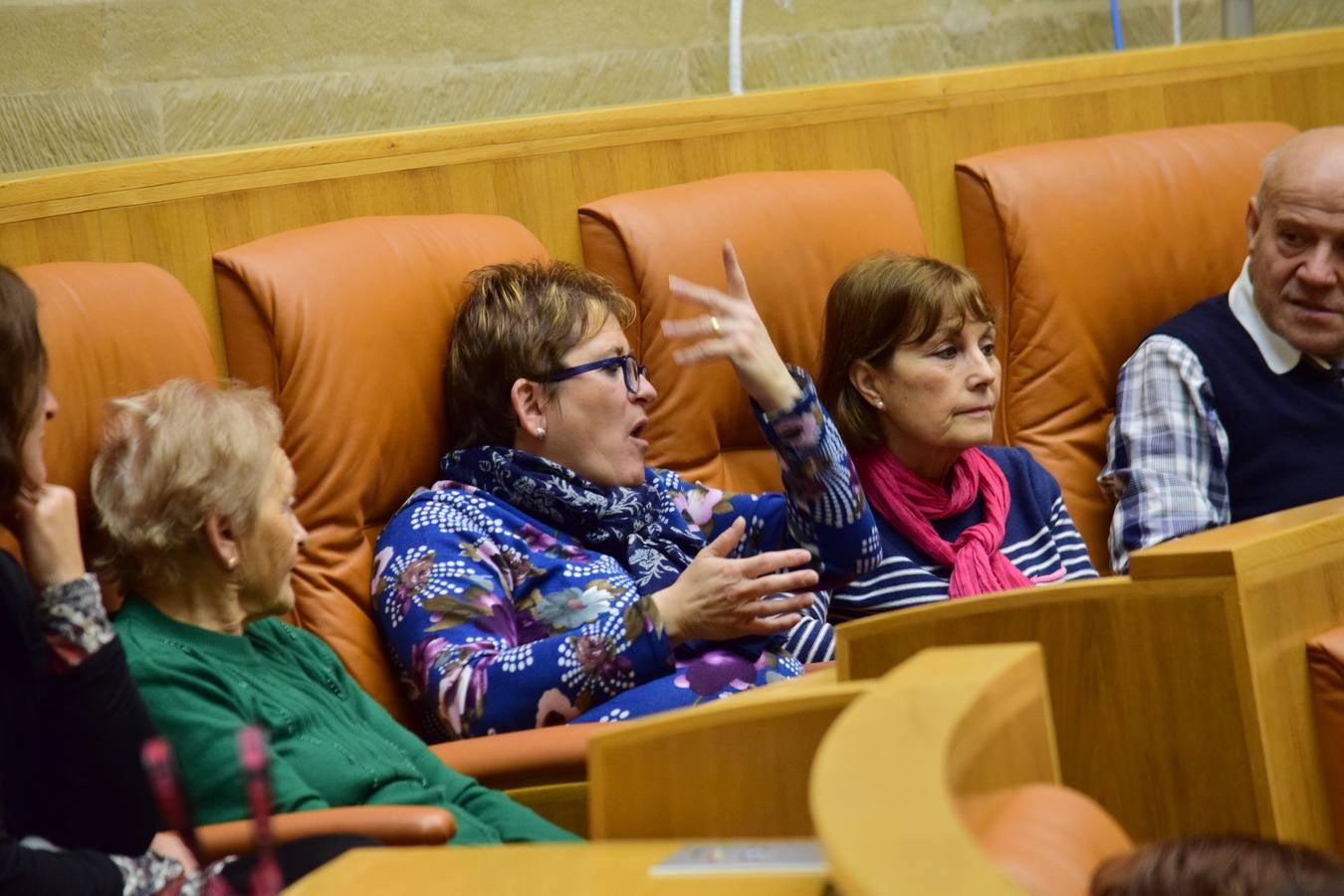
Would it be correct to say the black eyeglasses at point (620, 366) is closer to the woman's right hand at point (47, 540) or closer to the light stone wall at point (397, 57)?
the woman's right hand at point (47, 540)

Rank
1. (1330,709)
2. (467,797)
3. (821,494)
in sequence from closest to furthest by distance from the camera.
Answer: (1330,709), (467,797), (821,494)

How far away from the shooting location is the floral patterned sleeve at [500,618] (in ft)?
6.92

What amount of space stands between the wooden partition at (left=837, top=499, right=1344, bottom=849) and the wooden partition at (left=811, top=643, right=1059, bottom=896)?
0.46 m

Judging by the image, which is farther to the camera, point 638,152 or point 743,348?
point 638,152

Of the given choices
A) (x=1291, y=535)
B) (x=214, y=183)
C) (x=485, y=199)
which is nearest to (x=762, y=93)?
(x=485, y=199)

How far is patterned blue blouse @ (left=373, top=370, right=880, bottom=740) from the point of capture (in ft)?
6.95

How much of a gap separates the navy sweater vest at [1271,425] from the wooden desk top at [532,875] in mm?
1789

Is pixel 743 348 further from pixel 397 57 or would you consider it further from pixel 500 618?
pixel 397 57

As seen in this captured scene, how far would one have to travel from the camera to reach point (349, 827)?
5.33 ft

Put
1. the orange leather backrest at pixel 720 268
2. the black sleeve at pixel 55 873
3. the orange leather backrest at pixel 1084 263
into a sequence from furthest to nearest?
the orange leather backrest at pixel 1084 263
the orange leather backrest at pixel 720 268
the black sleeve at pixel 55 873

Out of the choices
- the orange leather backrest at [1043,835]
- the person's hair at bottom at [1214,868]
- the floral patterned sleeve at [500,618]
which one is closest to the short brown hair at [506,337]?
the floral patterned sleeve at [500,618]

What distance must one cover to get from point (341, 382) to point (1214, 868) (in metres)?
1.53

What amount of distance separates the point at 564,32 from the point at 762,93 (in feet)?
2.10

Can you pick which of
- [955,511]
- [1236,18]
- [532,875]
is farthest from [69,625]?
[1236,18]
